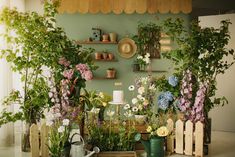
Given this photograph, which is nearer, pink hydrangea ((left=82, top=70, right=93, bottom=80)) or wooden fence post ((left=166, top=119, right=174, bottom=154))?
pink hydrangea ((left=82, top=70, right=93, bottom=80))

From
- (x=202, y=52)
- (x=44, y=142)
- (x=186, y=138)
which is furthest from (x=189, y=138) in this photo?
(x=44, y=142)

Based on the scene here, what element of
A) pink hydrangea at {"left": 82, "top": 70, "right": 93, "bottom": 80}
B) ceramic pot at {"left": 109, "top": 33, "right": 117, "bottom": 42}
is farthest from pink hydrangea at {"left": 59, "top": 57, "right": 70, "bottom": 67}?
ceramic pot at {"left": 109, "top": 33, "right": 117, "bottom": 42}

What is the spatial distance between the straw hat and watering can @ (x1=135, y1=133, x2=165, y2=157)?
8.89 ft

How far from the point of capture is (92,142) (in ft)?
6.41

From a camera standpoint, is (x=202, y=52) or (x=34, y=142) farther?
(x=202, y=52)

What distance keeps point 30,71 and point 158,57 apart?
8.29 ft

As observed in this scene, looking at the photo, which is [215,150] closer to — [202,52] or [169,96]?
[169,96]

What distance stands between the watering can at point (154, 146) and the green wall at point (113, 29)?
2502 millimetres

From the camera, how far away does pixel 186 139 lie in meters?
2.02

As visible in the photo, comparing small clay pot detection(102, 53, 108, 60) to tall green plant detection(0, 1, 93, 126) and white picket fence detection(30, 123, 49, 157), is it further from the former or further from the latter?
white picket fence detection(30, 123, 49, 157)

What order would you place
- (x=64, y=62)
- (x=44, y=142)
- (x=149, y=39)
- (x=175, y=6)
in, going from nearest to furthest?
(x=44, y=142) < (x=64, y=62) < (x=175, y=6) < (x=149, y=39)

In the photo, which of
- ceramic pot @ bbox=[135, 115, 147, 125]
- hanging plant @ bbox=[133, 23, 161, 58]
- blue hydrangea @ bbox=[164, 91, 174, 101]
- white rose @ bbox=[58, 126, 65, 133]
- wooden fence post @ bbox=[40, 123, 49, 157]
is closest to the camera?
white rose @ bbox=[58, 126, 65, 133]

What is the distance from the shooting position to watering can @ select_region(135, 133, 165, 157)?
1.87 metres

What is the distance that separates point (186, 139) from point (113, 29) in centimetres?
280
